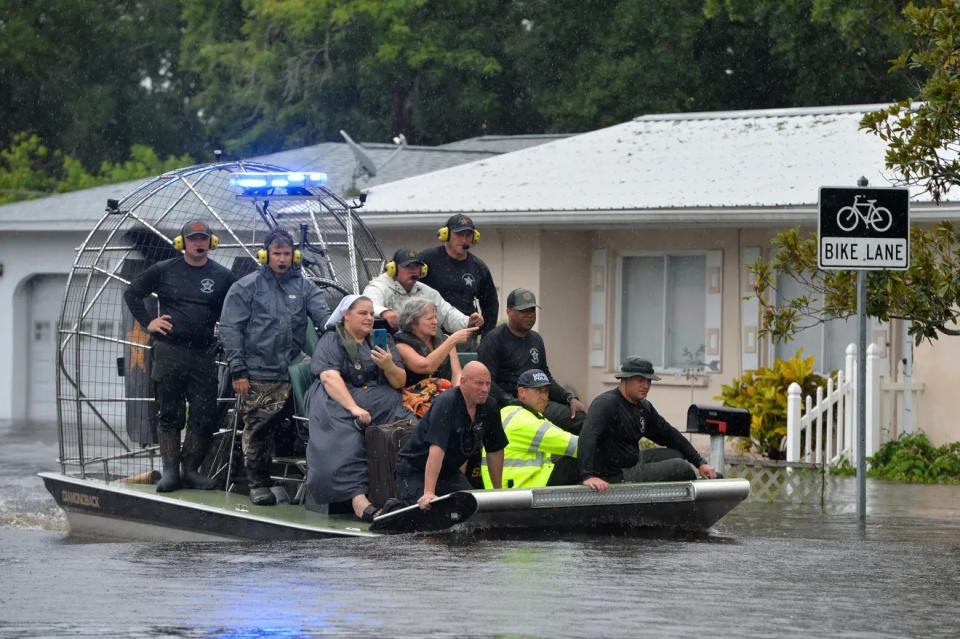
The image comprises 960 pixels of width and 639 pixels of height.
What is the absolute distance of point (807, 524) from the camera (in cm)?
1267

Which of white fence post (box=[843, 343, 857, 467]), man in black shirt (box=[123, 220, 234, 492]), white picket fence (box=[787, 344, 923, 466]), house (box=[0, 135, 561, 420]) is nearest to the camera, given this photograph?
man in black shirt (box=[123, 220, 234, 492])

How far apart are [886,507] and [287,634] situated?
8.04 meters

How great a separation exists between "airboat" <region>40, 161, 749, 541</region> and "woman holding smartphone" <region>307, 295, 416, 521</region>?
265 mm

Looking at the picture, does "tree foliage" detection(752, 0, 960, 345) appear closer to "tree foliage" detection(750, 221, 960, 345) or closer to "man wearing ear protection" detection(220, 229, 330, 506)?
"tree foliage" detection(750, 221, 960, 345)

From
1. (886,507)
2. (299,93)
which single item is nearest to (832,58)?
(299,93)

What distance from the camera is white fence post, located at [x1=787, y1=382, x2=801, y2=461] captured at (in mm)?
16000

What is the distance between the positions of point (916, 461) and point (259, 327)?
812cm

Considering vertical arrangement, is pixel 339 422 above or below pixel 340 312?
below

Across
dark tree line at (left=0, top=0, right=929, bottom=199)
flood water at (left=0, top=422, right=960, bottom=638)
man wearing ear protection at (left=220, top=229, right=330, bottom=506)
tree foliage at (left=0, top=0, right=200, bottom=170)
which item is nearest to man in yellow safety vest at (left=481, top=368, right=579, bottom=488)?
flood water at (left=0, top=422, right=960, bottom=638)

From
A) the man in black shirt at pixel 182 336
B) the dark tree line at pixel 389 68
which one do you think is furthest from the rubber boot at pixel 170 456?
the dark tree line at pixel 389 68

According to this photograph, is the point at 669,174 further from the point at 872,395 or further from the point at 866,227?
the point at 866,227

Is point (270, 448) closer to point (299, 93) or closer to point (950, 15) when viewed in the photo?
point (950, 15)

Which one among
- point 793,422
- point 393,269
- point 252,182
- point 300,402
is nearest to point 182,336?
point 300,402

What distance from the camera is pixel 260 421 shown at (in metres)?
12.0
